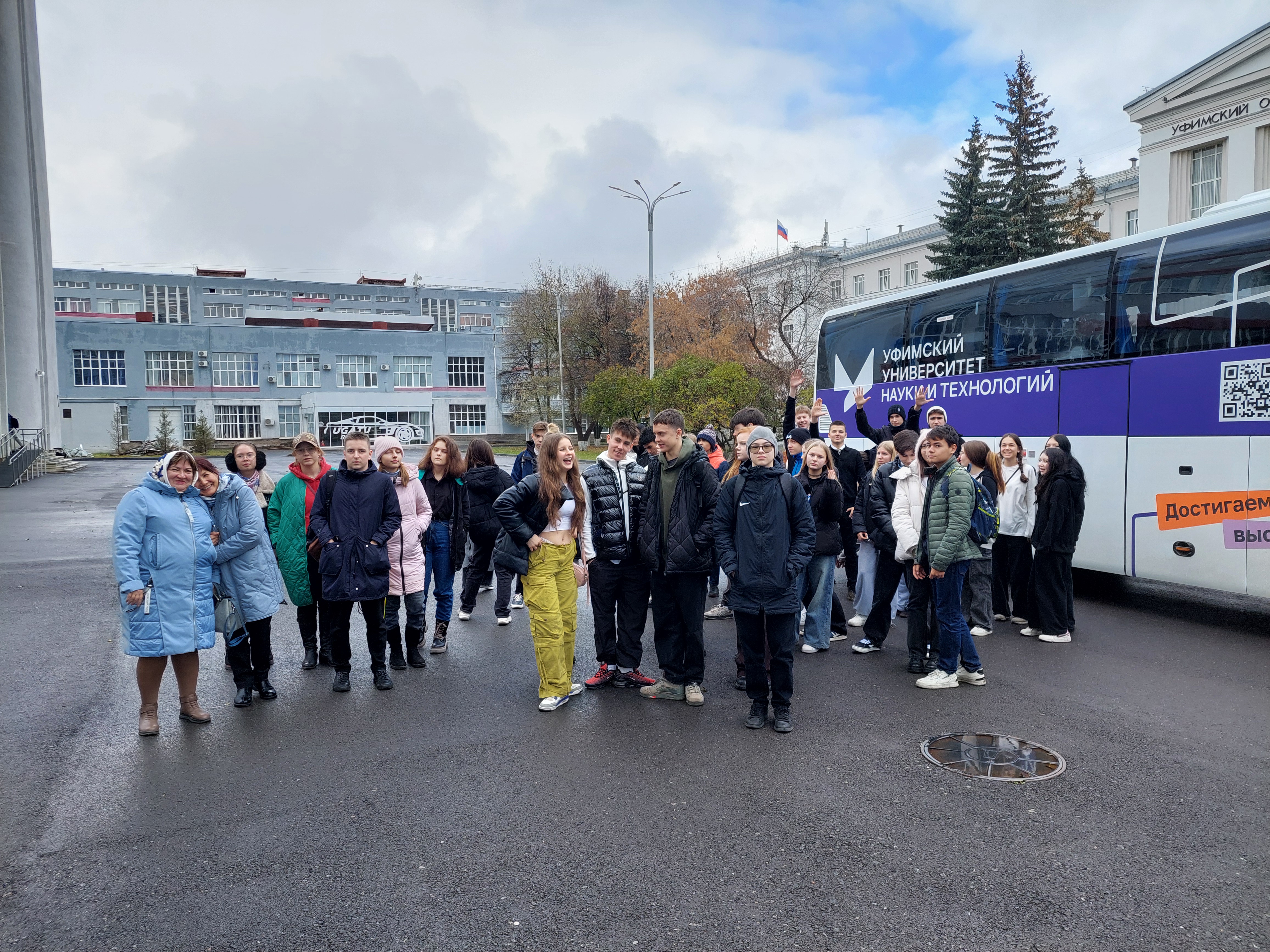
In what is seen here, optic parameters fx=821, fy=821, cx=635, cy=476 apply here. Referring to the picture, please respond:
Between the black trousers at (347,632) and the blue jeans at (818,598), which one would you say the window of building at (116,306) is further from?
the blue jeans at (818,598)

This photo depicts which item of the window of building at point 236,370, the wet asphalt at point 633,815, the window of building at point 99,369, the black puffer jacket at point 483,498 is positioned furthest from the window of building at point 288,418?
the wet asphalt at point 633,815

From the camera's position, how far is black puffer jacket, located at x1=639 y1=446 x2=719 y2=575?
5.83 meters

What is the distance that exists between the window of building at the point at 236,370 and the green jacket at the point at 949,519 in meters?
72.3

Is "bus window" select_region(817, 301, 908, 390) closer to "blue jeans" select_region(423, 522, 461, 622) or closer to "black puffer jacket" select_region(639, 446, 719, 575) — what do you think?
"black puffer jacket" select_region(639, 446, 719, 575)

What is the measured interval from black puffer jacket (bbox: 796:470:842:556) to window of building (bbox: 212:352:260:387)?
71161 millimetres

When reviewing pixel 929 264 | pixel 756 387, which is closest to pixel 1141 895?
pixel 756 387

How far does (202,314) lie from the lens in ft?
282

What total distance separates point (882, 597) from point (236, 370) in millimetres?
72025

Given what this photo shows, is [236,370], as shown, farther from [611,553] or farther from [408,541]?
[611,553]

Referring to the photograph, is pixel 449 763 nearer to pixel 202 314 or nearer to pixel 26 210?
pixel 26 210

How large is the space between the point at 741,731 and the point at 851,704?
1.02m

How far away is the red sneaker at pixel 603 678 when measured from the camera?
255 inches

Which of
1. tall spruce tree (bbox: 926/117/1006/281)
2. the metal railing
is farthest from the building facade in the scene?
tall spruce tree (bbox: 926/117/1006/281)

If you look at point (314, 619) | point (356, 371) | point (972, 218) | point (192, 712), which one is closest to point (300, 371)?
point (356, 371)
